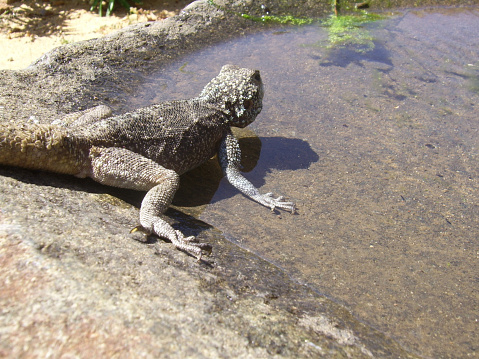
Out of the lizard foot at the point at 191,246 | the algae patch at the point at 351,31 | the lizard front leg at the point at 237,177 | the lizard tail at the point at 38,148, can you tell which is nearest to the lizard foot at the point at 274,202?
the lizard front leg at the point at 237,177

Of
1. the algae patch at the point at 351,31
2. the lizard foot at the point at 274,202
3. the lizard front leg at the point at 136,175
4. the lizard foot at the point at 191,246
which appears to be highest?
the algae patch at the point at 351,31

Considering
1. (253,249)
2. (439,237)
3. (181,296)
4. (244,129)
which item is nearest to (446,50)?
(244,129)

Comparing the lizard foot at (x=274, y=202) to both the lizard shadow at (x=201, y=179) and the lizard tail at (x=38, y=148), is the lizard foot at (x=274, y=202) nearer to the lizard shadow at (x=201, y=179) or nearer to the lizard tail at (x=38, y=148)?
the lizard shadow at (x=201, y=179)

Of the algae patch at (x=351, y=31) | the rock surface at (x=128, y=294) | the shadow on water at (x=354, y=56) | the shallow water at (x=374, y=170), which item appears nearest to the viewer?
the rock surface at (x=128, y=294)

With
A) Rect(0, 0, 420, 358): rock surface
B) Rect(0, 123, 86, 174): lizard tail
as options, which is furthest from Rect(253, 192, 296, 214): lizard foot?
Rect(0, 123, 86, 174): lizard tail

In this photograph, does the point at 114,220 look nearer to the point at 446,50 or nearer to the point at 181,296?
the point at 181,296

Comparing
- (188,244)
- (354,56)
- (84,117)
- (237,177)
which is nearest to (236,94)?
(237,177)
